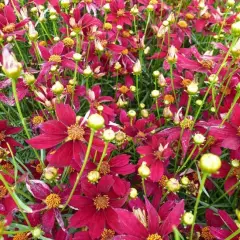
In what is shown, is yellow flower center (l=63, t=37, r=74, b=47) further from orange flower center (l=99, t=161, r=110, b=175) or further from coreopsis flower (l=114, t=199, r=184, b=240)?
coreopsis flower (l=114, t=199, r=184, b=240)

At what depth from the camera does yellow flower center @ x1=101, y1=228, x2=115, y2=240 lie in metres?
0.73

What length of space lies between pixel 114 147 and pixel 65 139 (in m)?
0.10

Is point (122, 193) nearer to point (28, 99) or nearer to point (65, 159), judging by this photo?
point (65, 159)

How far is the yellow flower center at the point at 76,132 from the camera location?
0.74m

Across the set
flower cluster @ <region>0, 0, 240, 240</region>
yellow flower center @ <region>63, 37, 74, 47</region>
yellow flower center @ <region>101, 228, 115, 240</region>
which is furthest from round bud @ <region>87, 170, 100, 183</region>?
yellow flower center @ <region>63, 37, 74, 47</region>

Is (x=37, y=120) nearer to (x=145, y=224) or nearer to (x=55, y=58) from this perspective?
(x=55, y=58)

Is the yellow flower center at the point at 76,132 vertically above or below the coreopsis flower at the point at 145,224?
above

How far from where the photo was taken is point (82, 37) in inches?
41.9

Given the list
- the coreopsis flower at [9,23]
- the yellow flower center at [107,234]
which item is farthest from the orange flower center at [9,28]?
the yellow flower center at [107,234]

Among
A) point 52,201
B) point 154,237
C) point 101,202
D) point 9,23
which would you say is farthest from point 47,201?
point 9,23

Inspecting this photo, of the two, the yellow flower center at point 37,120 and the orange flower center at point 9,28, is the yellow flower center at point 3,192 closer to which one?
the yellow flower center at point 37,120

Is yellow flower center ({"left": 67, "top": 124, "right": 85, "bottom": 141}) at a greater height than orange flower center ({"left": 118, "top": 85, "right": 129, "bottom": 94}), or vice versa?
yellow flower center ({"left": 67, "top": 124, "right": 85, "bottom": 141})

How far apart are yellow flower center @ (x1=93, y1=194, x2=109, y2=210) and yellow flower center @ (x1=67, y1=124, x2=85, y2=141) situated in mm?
129

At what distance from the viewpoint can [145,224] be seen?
2.22 feet
